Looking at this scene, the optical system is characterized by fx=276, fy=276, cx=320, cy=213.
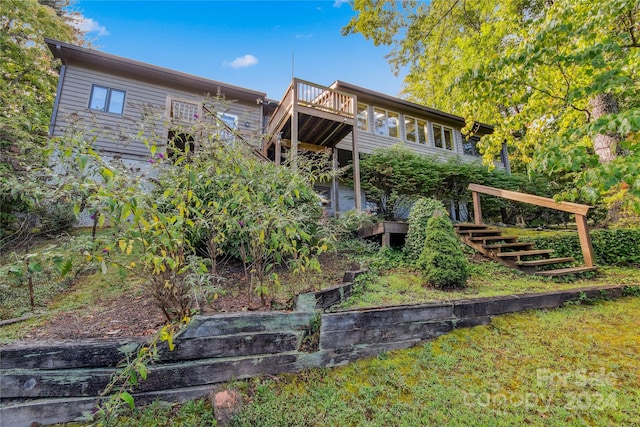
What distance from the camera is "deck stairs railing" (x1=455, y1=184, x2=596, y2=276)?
16.8 feet

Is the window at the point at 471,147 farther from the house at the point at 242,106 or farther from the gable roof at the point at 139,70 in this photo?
the gable roof at the point at 139,70

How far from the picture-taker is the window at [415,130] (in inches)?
496

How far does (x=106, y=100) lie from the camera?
8984mm

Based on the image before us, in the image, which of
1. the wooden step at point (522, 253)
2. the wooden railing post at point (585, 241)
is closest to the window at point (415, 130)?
the wooden step at point (522, 253)

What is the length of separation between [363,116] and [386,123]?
1.18 metres

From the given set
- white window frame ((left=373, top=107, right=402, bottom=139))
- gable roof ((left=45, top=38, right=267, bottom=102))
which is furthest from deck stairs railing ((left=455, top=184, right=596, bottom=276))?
gable roof ((left=45, top=38, right=267, bottom=102))

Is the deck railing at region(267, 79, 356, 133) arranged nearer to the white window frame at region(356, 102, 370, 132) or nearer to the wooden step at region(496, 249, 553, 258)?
the white window frame at region(356, 102, 370, 132)

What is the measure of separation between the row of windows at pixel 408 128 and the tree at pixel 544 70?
1.93 meters

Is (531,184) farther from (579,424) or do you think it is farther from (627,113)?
(579,424)

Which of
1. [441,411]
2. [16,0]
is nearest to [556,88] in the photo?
[441,411]

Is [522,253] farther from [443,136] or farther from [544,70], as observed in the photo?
[443,136]

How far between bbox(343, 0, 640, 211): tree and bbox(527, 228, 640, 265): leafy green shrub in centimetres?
104

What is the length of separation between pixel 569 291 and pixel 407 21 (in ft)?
28.3

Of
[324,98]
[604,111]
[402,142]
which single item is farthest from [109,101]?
[604,111]
